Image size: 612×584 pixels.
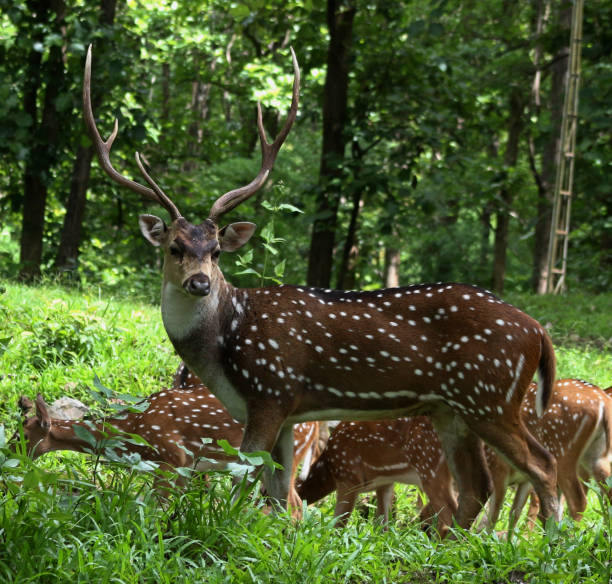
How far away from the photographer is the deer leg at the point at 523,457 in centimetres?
434

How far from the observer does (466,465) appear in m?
4.83

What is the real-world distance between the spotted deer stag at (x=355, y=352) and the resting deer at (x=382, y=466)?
923mm

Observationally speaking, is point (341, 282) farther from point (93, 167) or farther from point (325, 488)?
point (325, 488)

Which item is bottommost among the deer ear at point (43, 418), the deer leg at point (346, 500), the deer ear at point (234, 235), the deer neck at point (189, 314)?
the deer leg at point (346, 500)

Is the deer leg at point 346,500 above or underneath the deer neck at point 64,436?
underneath

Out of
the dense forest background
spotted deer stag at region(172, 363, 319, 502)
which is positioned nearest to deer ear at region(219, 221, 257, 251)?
spotted deer stag at region(172, 363, 319, 502)

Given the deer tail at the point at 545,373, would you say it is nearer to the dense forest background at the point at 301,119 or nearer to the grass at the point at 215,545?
the grass at the point at 215,545

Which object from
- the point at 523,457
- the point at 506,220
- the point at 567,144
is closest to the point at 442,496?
the point at 523,457

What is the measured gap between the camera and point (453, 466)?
4852mm

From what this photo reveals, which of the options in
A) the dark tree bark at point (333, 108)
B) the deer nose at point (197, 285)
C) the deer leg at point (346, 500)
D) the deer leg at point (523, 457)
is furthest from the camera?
the dark tree bark at point (333, 108)

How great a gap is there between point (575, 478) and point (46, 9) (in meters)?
9.17

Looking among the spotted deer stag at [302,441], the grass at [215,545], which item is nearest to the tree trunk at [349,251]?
the spotted deer stag at [302,441]

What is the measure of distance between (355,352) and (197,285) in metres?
0.90

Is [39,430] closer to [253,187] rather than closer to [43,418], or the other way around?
[43,418]
